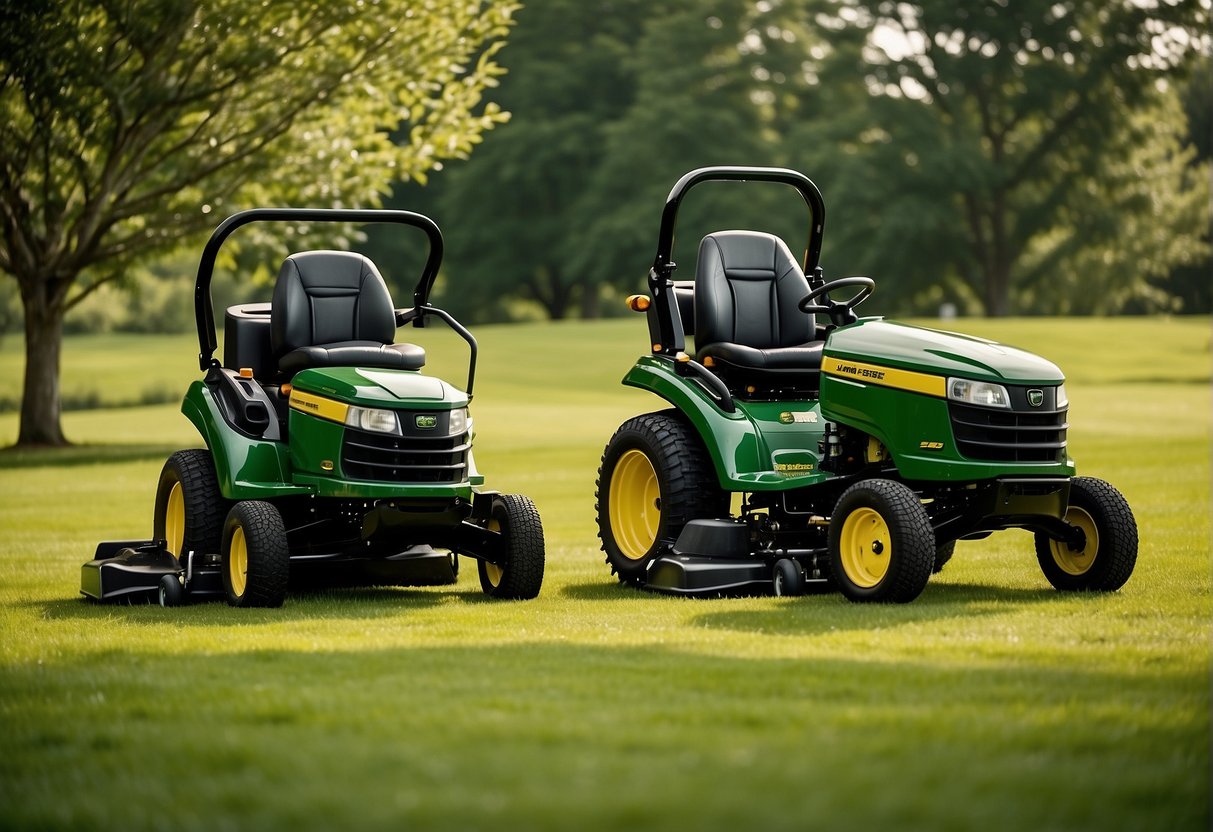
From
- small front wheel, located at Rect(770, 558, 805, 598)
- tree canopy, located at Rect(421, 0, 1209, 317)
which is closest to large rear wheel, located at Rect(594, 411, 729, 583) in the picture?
small front wheel, located at Rect(770, 558, 805, 598)

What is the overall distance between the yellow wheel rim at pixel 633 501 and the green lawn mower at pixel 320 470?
101cm

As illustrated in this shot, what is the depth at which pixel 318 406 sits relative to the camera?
364 inches

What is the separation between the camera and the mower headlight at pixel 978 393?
854 cm

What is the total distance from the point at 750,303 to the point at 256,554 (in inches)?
124

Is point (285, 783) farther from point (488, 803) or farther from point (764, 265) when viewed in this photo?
point (764, 265)

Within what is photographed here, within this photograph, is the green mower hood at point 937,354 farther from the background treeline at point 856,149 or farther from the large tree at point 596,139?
the large tree at point 596,139

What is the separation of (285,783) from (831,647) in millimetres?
2884

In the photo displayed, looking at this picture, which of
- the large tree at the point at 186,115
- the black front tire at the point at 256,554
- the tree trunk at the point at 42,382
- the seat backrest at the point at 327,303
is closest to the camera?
the black front tire at the point at 256,554

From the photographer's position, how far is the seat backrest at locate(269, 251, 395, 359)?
9797 millimetres

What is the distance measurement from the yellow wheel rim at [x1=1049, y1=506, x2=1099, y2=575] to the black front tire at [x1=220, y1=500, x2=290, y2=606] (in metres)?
3.90

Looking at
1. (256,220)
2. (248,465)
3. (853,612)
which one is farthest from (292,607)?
(853,612)

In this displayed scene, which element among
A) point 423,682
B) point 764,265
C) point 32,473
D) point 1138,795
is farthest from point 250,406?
point 32,473

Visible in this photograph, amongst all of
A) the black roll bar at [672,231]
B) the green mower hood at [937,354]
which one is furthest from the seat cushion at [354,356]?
the green mower hood at [937,354]

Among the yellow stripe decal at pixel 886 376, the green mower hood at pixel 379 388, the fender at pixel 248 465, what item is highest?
the yellow stripe decal at pixel 886 376
